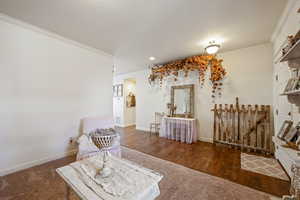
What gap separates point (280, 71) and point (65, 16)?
4159 mm

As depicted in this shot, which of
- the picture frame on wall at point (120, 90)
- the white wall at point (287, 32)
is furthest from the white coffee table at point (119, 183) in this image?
the picture frame on wall at point (120, 90)

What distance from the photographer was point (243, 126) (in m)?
3.29

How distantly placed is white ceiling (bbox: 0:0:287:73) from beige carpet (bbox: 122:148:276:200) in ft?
8.75

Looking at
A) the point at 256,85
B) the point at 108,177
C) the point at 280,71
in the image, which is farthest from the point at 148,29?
the point at 256,85

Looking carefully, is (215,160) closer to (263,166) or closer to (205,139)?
(263,166)

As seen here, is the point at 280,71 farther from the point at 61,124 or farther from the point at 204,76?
the point at 61,124

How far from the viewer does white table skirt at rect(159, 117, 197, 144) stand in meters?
3.73

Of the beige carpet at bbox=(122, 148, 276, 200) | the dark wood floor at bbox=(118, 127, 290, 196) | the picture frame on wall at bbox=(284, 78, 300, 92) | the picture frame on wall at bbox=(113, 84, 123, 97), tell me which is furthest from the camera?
the picture frame on wall at bbox=(113, 84, 123, 97)

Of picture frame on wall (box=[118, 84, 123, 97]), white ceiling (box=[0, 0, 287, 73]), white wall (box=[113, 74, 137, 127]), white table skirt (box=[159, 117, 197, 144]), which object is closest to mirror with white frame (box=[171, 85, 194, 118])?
white table skirt (box=[159, 117, 197, 144])

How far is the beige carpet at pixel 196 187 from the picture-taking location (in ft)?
5.19

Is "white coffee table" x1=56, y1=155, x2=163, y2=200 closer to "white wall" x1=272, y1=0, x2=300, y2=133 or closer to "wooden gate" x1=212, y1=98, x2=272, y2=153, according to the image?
"white wall" x1=272, y1=0, x2=300, y2=133

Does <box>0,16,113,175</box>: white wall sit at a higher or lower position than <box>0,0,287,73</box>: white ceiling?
lower

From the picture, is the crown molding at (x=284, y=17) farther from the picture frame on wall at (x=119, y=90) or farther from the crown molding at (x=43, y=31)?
the picture frame on wall at (x=119, y=90)

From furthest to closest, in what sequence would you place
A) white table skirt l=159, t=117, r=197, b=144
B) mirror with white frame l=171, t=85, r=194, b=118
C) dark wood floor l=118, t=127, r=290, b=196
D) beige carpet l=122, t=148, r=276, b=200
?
mirror with white frame l=171, t=85, r=194, b=118, white table skirt l=159, t=117, r=197, b=144, dark wood floor l=118, t=127, r=290, b=196, beige carpet l=122, t=148, r=276, b=200
